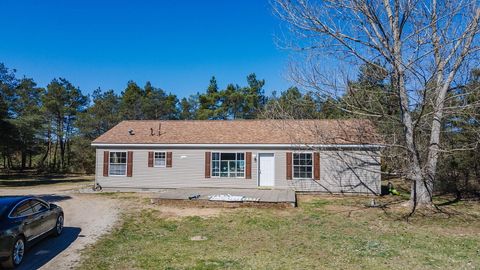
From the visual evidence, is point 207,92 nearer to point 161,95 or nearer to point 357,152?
point 161,95

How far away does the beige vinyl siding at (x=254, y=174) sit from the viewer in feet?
56.6

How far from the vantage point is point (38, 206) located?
845cm

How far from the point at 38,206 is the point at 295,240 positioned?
658cm

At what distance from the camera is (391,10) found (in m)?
12.4

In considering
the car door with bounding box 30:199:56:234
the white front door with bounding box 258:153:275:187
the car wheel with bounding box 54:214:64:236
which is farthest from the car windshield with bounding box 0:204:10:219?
the white front door with bounding box 258:153:275:187

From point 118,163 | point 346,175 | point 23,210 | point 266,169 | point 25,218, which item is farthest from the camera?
point 118,163

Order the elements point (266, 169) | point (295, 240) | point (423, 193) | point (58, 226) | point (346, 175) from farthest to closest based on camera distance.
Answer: point (266, 169) → point (346, 175) → point (423, 193) → point (58, 226) → point (295, 240)

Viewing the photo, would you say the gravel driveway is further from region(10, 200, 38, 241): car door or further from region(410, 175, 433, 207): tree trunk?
region(410, 175, 433, 207): tree trunk

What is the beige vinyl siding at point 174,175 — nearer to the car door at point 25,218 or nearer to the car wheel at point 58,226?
the car wheel at point 58,226

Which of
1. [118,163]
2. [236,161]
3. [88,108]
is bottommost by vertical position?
[118,163]

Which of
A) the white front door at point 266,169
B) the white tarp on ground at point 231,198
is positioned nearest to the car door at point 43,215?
the white tarp on ground at point 231,198

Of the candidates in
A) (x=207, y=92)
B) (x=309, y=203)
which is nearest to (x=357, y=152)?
(x=309, y=203)

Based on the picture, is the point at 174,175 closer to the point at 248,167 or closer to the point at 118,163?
the point at 118,163

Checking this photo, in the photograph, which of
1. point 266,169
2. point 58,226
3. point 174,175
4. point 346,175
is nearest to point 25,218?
point 58,226
